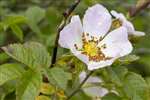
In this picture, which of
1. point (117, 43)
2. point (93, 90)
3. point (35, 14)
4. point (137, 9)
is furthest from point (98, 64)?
point (35, 14)

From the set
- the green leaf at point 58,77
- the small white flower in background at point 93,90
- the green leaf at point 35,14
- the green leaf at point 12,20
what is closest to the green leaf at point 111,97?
the small white flower in background at point 93,90

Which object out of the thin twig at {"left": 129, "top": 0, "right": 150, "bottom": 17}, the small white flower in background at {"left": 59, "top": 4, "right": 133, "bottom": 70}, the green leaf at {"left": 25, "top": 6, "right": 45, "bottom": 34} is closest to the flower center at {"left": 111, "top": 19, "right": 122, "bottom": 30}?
the small white flower in background at {"left": 59, "top": 4, "right": 133, "bottom": 70}

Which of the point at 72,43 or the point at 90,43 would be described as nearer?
the point at 72,43

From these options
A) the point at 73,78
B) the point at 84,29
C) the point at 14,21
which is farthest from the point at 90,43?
the point at 14,21

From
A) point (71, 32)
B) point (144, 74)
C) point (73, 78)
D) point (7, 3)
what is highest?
point (71, 32)

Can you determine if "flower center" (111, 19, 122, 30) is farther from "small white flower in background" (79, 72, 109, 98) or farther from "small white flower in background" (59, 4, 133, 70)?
"small white flower in background" (79, 72, 109, 98)

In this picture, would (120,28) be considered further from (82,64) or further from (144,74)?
(144,74)

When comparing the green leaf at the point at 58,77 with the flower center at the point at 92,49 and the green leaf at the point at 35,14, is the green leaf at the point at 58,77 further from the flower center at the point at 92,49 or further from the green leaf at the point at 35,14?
the green leaf at the point at 35,14
